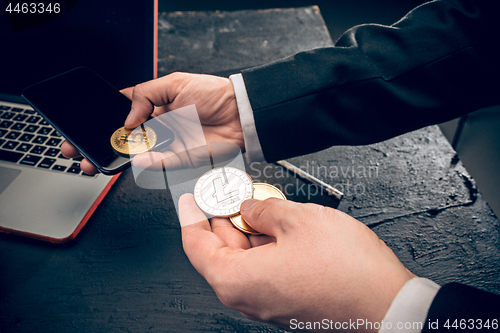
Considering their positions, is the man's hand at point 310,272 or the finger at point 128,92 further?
the finger at point 128,92

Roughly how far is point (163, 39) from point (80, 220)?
790 mm

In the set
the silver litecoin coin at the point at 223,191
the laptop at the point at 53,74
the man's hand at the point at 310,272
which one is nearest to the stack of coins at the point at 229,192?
the silver litecoin coin at the point at 223,191

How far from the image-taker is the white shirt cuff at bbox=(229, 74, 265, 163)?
67 cm

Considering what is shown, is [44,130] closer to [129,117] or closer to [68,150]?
[68,150]

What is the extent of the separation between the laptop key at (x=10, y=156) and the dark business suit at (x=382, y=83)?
1.93ft

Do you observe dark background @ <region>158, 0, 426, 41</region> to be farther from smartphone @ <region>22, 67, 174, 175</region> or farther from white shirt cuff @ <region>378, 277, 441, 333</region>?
white shirt cuff @ <region>378, 277, 441, 333</region>

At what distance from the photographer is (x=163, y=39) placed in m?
1.10

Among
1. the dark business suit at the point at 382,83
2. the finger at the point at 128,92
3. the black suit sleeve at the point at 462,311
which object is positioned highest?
the dark business suit at the point at 382,83

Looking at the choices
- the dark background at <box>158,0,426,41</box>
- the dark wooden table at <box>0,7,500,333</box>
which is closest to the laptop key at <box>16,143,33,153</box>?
the dark wooden table at <box>0,7,500,333</box>

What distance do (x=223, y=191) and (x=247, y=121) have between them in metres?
0.18

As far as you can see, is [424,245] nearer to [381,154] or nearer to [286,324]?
[381,154]

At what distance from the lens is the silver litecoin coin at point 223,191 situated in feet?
2.05

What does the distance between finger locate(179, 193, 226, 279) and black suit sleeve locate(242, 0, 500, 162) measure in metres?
0.23

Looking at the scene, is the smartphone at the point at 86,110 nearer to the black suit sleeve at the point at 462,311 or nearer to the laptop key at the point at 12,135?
the laptop key at the point at 12,135
